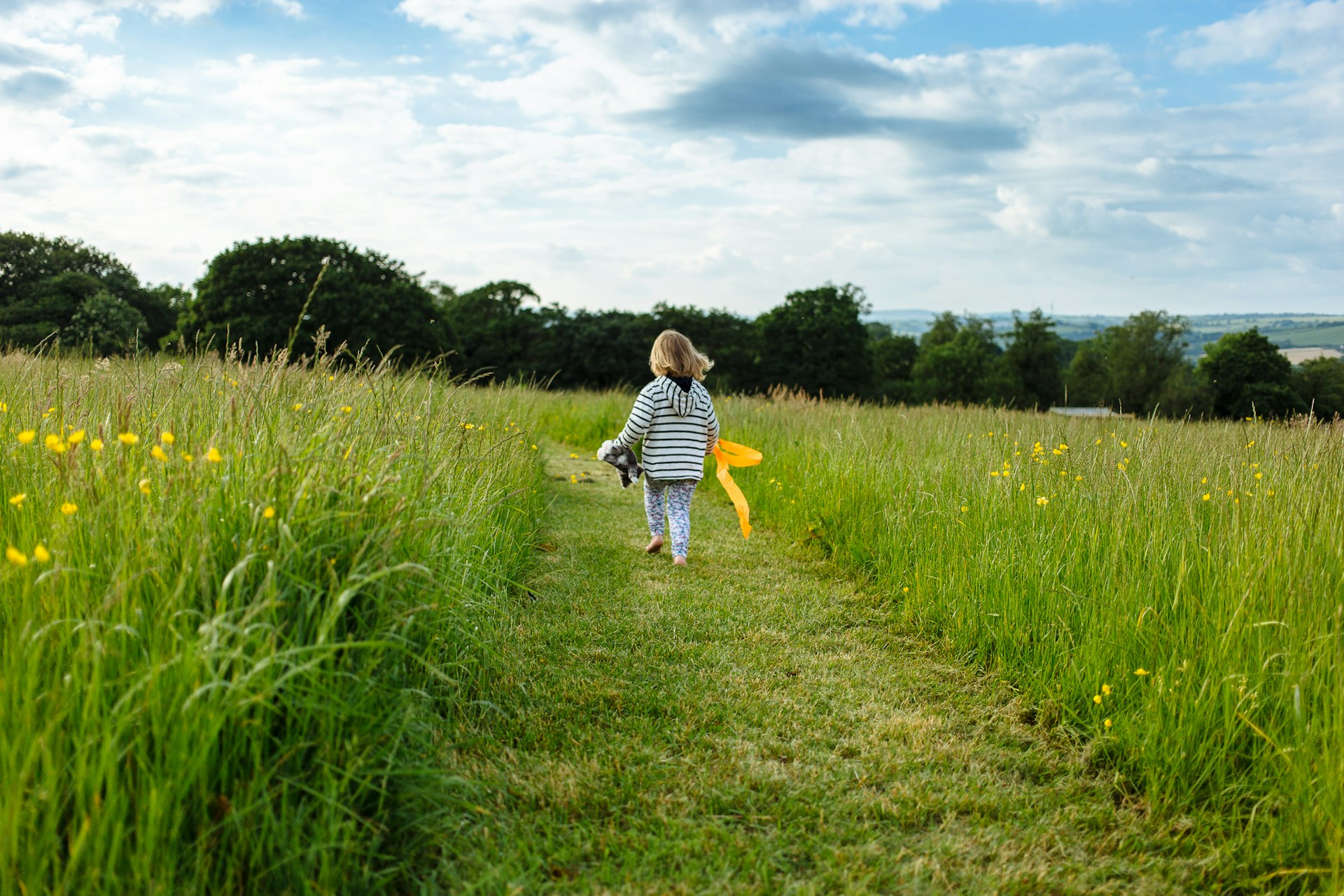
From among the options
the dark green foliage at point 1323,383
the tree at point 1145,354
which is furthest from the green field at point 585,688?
the tree at point 1145,354

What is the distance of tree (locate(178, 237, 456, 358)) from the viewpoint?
112ft

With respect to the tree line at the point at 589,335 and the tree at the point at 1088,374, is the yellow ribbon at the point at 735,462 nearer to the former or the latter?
the tree line at the point at 589,335

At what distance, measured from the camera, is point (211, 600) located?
2.50 m

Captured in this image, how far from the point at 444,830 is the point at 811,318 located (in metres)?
50.7

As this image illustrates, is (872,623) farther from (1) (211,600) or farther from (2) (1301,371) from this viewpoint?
(2) (1301,371)

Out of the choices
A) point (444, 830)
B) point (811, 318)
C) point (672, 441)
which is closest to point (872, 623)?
point (672, 441)

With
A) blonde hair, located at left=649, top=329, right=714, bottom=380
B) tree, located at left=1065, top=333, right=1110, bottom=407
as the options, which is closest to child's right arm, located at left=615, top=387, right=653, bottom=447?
blonde hair, located at left=649, top=329, right=714, bottom=380

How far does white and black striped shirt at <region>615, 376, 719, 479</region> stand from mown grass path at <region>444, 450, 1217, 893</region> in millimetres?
1937

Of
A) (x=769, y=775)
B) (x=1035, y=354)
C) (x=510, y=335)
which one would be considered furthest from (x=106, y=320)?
(x=1035, y=354)

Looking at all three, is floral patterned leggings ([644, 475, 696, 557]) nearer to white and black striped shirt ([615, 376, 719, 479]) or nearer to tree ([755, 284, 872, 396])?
white and black striped shirt ([615, 376, 719, 479])

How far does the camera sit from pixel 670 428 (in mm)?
6965

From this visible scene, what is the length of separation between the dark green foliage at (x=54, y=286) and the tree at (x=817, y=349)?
34358 mm

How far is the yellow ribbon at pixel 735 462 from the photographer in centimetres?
698

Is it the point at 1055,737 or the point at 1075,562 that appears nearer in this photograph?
the point at 1055,737
